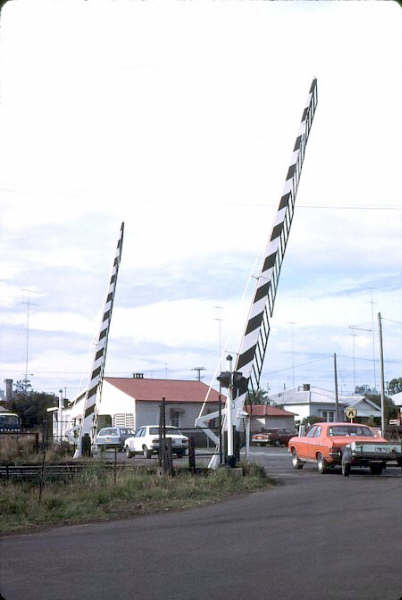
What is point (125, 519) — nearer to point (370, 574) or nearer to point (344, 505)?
point (344, 505)

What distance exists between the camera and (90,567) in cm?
739

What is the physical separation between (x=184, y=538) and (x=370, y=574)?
3124 millimetres

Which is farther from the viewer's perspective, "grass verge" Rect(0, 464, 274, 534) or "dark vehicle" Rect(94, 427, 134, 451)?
"dark vehicle" Rect(94, 427, 134, 451)

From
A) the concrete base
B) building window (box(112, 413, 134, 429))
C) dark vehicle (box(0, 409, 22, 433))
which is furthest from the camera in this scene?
building window (box(112, 413, 134, 429))

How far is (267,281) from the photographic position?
65.6ft

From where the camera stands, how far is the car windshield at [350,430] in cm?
2172

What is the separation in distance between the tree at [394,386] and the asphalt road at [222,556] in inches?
4702

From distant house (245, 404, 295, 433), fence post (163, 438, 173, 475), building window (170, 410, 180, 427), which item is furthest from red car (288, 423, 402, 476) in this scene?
distant house (245, 404, 295, 433)

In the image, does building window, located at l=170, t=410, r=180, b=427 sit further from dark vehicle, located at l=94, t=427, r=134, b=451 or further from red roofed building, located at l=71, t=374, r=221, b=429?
dark vehicle, located at l=94, t=427, r=134, b=451

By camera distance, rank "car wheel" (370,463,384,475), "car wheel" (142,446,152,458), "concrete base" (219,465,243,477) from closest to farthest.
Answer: "concrete base" (219,465,243,477), "car wheel" (370,463,384,475), "car wheel" (142,446,152,458)

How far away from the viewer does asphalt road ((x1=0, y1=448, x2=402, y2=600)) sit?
6230 millimetres

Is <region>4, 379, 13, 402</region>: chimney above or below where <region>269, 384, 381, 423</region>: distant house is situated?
above

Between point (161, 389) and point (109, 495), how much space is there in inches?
1927

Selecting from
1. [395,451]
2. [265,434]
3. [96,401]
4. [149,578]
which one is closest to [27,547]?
[149,578]
